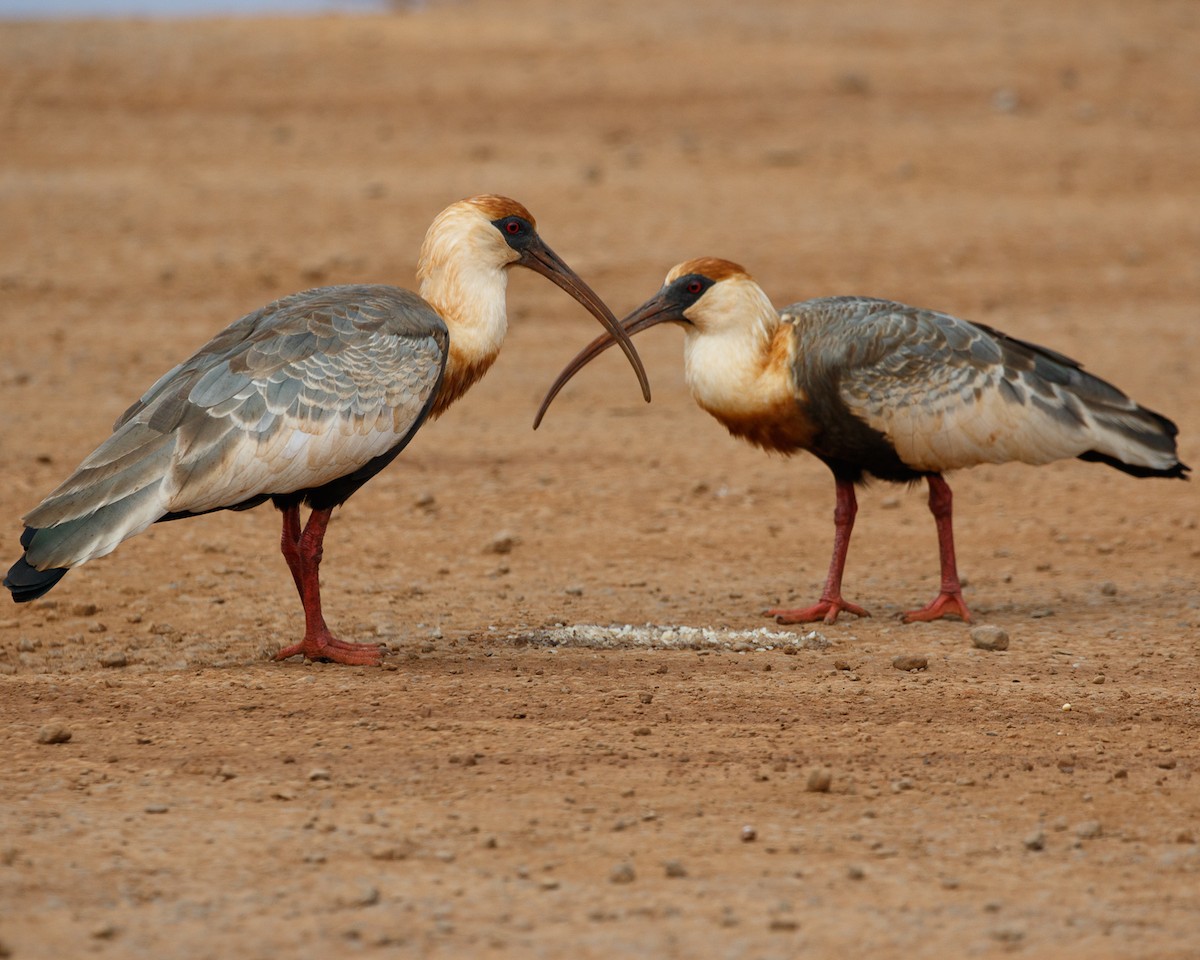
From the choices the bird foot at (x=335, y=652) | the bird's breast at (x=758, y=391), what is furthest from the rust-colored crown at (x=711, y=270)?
the bird foot at (x=335, y=652)

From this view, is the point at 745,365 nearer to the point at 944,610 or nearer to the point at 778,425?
the point at 778,425

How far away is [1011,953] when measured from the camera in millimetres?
5414

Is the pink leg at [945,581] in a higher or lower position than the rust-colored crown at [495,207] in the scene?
lower

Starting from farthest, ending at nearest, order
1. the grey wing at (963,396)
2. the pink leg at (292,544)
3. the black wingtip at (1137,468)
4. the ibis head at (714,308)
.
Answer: the black wingtip at (1137,468), the ibis head at (714,308), the grey wing at (963,396), the pink leg at (292,544)

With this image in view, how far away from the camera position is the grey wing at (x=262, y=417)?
7.73 m

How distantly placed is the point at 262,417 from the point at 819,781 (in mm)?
3067

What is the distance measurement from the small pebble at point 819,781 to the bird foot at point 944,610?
2.96 meters

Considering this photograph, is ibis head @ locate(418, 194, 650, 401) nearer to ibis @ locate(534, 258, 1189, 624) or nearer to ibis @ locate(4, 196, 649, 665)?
ibis @ locate(4, 196, 649, 665)

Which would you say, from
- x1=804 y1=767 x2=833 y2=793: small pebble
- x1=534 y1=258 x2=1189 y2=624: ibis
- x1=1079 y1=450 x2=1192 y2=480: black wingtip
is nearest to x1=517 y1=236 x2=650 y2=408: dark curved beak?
x1=534 y1=258 x2=1189 y2=624: ibis

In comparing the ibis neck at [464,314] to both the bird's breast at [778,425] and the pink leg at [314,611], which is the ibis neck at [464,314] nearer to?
the pink leg at [314,611]

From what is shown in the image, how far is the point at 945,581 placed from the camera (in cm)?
959

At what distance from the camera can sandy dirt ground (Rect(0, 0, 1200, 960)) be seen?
5.87 meters

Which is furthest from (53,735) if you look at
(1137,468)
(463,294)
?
(1137,468)

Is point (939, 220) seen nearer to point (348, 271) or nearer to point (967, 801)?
point (348, 271)
